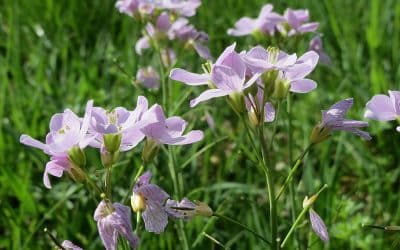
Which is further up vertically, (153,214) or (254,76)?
(254,76)

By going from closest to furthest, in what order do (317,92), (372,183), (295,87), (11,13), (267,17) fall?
(295,87) → (267,17) → (372,183) → (317,92) → (11,13)

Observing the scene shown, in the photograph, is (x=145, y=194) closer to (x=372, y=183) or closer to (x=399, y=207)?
(x=399, y=207)

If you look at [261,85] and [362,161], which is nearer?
[261,85]

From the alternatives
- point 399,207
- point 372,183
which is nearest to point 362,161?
point 372,183

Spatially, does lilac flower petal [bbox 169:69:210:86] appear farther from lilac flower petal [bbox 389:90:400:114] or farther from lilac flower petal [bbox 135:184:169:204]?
lilac flower petal [bbox 389:90:400:114]

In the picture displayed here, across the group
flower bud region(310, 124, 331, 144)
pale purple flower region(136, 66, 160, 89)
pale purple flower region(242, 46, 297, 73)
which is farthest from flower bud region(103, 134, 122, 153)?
pale purple flower region(136, 66, 160, 89)

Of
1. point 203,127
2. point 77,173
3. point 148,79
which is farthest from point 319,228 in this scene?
point 203,127

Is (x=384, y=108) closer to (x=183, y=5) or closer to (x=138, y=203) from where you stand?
(x=138, y=203)
